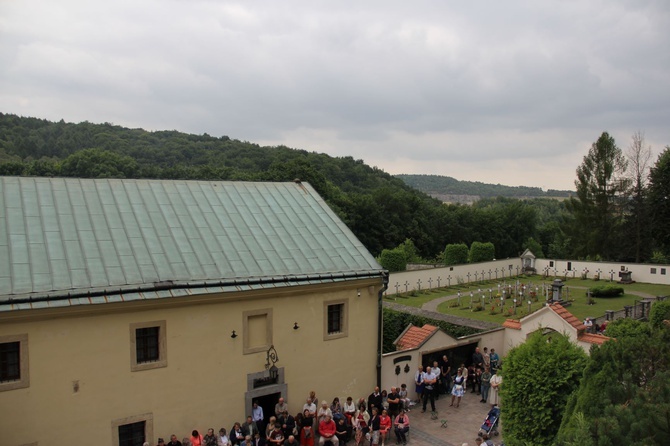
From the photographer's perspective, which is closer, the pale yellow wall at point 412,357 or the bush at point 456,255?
the pale yellow wall at point 412,357

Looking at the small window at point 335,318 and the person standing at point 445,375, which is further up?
the small window at point 335,318

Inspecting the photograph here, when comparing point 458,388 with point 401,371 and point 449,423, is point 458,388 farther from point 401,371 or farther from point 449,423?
point 401,371

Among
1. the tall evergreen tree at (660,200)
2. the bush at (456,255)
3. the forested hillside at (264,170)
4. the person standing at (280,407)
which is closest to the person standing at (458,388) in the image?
the person standing at (280,407)

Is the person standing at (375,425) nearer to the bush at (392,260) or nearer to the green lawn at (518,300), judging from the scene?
the green lawn at (518,300)

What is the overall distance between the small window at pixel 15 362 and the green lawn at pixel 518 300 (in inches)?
925

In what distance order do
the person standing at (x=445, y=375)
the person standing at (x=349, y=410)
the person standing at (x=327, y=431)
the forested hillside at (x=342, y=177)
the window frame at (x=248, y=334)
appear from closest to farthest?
1. the person standing at (x=327, y=431)
2. the window frame at (x=248, y=334)
3. the person standing at (x=349, y=410)
4. the person standing at (x=445, y=375)
5. the forested hillside at (x=342, y=177)

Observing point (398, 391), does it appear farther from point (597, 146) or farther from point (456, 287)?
point (597, 146)

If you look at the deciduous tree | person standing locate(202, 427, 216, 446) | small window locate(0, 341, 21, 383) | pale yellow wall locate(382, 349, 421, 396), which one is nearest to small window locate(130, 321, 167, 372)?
person standing locate(202, 427, 216, 446)

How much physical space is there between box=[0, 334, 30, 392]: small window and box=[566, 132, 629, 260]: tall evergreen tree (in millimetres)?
53474

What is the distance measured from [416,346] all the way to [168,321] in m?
8.62

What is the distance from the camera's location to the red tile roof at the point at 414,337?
1908 cm

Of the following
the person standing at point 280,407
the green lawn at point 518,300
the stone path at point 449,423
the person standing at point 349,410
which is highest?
the person standing at point 280,407

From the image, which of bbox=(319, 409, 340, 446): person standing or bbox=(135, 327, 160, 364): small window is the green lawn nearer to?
bbox=(319, 409, 340, 446): person standing

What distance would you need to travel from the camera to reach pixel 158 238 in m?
16.1
